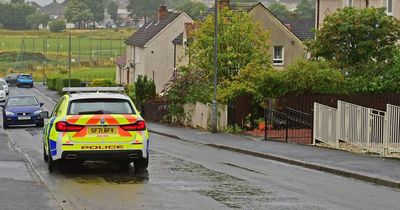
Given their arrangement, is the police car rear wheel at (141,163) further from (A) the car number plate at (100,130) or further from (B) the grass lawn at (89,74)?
(B) the grass lawn at (89,74)

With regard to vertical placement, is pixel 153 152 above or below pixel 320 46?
below

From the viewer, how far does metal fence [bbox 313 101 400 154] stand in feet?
76.0

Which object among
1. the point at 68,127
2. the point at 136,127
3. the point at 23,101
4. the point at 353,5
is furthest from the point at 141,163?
the point at 353,5

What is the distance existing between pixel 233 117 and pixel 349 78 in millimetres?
5110

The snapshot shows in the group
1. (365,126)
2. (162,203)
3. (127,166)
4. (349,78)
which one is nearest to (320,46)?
(349,78)

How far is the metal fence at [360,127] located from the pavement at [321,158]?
2.00 ft

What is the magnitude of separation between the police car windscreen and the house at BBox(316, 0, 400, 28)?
27.6 meters

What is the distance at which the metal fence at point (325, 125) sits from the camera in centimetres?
2738

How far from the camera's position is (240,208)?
42.7 ft

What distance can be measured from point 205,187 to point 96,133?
9.20 feet

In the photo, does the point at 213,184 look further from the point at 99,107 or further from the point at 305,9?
the point at 305,9

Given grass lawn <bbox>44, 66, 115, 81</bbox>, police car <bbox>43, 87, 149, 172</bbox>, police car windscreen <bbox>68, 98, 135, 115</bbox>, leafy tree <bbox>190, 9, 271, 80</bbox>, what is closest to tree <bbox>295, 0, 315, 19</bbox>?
grass lawn <bbox>44, 66, 115, 81</bbox>

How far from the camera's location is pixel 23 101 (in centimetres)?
4059

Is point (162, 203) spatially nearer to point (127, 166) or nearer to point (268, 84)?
point (127, 166)
